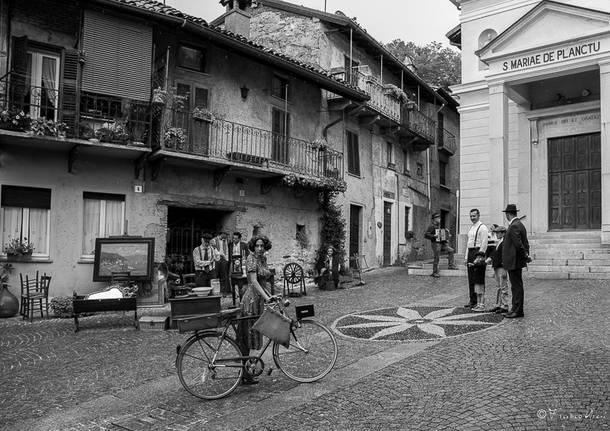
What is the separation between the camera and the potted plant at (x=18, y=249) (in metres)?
11.5

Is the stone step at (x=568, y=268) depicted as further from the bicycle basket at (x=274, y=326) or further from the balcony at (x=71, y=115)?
the bicycle basket at (x=274, y=326)

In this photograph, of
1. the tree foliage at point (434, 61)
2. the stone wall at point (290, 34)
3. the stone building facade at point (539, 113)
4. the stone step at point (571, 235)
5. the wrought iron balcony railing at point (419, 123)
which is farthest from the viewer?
the tree foliage at point (434, 61)

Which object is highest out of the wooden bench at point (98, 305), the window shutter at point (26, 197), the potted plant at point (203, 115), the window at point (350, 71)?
the window at point (350, 71)

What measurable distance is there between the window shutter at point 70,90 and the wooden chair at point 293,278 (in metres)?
6.29

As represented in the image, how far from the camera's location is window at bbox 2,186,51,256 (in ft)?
38.6

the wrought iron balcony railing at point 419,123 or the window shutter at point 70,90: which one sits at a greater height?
the wrought iron balcony railing at point 419,123

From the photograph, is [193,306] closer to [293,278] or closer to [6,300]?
[6,300]

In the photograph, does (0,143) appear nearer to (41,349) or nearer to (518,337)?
(41,349)

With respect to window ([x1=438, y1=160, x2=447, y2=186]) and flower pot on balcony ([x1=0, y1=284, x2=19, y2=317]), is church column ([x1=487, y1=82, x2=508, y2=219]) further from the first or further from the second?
flower pot on balcony ([x1=0, y1=284, x2=19, y2=317])

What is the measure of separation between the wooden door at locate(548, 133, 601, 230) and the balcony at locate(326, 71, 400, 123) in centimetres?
640

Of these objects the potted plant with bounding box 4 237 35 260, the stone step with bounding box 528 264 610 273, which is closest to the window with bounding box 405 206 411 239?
the stone step with bounding box 528 264 610 273

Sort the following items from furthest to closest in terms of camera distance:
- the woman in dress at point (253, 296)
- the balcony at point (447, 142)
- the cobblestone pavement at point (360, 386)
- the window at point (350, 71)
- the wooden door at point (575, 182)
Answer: the balcony at point (447, 142)
the window at point (350, 71)
the wooden door at point (575, 182)
the woman in dress at point (253, 296)
the cobblestone pavement at point (360, 386)

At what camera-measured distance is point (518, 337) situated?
7.39 meters

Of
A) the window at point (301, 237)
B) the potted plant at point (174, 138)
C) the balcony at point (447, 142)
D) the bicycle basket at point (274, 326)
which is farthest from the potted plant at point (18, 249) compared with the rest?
the balcony at point (447, 142)
